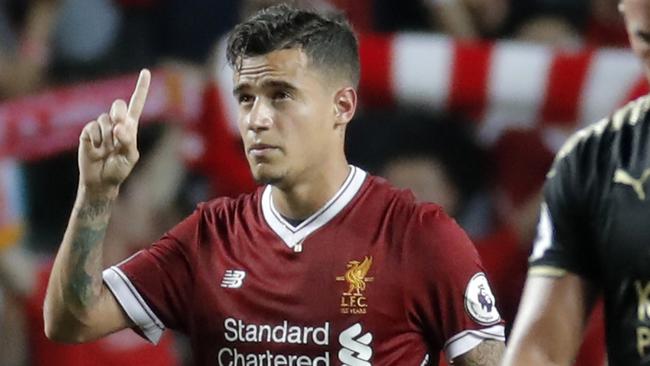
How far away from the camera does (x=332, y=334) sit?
12.3 ft

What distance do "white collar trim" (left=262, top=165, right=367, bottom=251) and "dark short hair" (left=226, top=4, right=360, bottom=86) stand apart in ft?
0.84

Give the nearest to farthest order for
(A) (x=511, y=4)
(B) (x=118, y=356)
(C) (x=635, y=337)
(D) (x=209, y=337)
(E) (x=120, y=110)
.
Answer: (C) (x=635, y=337) < (E) (x=120, y=110) < (D) (x=209, y=337) < (B) (x=118, y=356) < (A) (x=511, y=4)

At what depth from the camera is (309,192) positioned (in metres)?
3.88

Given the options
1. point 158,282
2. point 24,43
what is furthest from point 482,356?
point 24,43

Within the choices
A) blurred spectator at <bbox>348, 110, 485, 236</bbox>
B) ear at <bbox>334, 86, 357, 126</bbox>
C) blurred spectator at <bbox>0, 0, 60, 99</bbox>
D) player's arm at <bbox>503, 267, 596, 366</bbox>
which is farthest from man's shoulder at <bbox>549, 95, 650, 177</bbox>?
blurred spectator at <bbox>0, 0, 60, 99</bbox>

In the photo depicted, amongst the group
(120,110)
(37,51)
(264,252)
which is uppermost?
(37,51)

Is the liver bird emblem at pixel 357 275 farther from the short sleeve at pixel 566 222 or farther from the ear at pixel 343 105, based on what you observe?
the short sleeve at pixel 566 222

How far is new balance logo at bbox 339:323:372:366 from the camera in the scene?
3.73 metres

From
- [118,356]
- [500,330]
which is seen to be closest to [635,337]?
[500,330]

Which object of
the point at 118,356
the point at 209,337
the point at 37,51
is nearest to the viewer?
the point at 209,337

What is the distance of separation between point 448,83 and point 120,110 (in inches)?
115

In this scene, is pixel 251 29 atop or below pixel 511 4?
below

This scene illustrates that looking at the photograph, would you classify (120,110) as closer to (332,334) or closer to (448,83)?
(332,334)

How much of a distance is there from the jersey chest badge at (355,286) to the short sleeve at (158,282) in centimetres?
36
